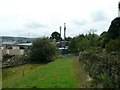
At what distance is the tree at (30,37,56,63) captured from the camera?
57.1 metres

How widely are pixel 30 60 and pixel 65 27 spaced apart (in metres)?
28.7

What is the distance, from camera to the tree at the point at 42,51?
57062 mm

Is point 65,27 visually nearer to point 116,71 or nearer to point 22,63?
point 22,63

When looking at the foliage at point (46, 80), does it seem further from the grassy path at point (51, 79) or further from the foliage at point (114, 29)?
the foliage at point (114, 29)

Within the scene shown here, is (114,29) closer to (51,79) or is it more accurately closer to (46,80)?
(51,79)

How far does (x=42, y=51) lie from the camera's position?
5691 centimetres

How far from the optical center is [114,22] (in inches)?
1874

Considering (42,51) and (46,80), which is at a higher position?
(42,51)

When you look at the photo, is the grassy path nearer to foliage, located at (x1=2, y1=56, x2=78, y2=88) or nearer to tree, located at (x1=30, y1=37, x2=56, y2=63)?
foliage, located at (x1=2, y1=56, x2=78, y2=88)

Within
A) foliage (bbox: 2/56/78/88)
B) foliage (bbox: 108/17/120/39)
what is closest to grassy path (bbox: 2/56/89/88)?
foliage (bbox: 2/56/78/88)

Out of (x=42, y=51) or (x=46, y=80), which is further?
(x=42, y=51)

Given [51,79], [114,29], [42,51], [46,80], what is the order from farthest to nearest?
[42,51], [114,29], [51,79], [46,80]

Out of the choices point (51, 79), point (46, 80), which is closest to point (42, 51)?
point (51, 79)

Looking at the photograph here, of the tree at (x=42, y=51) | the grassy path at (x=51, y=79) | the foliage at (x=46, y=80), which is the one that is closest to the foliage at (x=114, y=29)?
the tree at (x=42, y=51)
